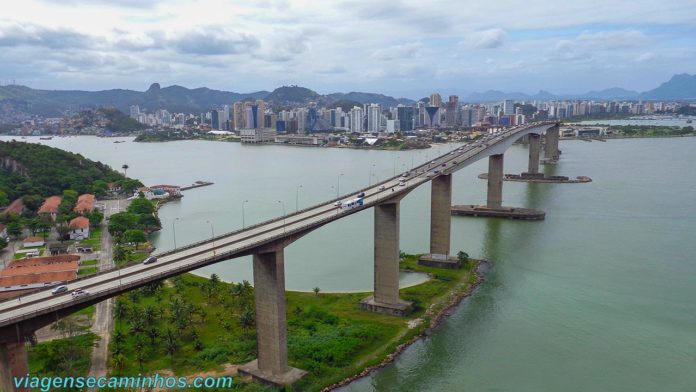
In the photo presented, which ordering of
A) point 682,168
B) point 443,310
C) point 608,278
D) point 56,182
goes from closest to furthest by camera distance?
point 443,310 → point 608,278 → point 56,182 → point 682,168

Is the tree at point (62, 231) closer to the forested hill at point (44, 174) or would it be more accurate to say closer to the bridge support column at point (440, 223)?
the forested hill at point (44, 174)

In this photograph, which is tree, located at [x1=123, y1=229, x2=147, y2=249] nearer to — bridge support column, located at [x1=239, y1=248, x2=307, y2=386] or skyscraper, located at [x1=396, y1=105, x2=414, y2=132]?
bridge support column, located at [x1=239, y1=248, x2=307, y2=386]

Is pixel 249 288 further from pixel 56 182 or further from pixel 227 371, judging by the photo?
pixel 56 182

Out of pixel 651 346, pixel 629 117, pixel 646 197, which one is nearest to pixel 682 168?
pixel 646 197

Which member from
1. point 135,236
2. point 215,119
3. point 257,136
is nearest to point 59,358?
point 135,236

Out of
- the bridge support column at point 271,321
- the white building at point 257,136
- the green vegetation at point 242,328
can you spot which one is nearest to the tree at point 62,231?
the green vegetation at point 242,328

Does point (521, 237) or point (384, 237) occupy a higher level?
point (384, 237)

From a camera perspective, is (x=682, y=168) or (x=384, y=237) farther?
(x=682, y=168)
